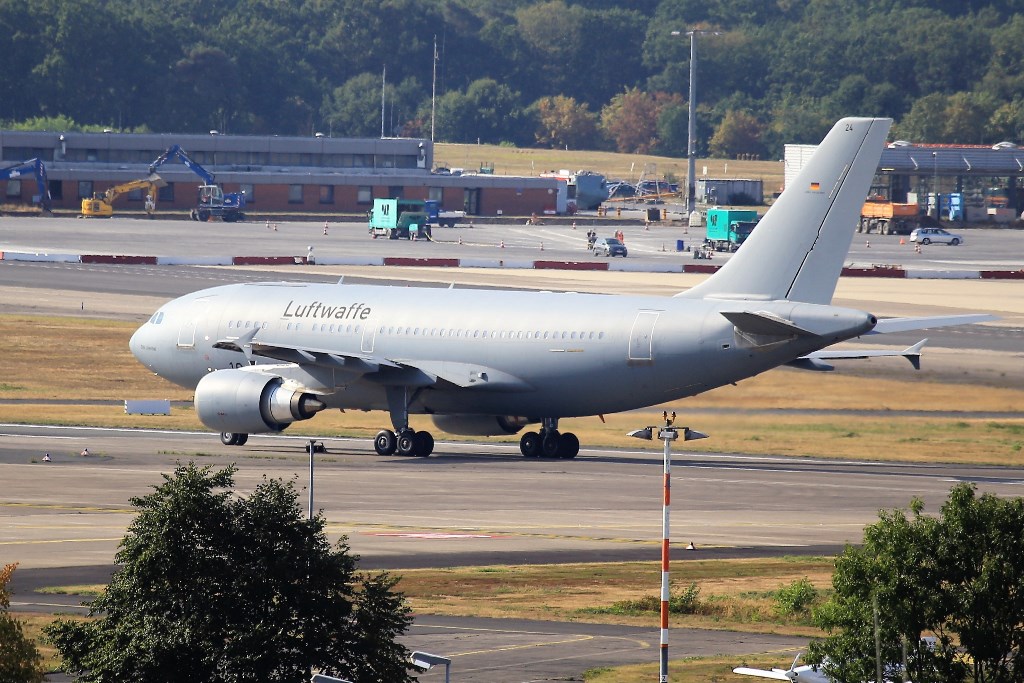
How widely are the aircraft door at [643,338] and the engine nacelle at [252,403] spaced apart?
1075 cm

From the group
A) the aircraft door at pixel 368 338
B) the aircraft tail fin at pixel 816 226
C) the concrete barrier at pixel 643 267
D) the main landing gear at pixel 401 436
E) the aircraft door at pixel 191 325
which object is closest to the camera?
the aircraft tail fin at pixel 816 226

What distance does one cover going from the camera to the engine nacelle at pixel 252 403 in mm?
57375

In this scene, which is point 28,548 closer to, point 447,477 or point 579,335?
point 447,477

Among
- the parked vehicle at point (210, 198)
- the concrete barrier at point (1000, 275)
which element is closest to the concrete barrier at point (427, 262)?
the concrete barrier at point (1000, 275)

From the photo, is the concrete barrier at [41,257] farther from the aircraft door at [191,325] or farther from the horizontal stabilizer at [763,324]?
the horizontal stabilizer at [763,324]

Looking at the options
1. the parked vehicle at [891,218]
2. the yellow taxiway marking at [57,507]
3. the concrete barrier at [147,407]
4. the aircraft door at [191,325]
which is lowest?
the yellow taxiway marking at [57,507]

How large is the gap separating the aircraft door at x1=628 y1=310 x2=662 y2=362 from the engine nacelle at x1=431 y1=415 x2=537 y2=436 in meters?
5.92

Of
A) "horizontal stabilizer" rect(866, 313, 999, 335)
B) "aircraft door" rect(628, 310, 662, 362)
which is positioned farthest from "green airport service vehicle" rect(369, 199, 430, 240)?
"aircraft door" rect(628, 310, 662, 362)

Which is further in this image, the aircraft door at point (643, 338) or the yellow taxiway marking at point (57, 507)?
the aircraft door at point (643, 338)

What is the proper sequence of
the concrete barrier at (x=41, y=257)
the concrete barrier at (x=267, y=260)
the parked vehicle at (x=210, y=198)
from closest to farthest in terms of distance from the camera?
the concrete barrier at (x=267, y=260)
the concrete barrier at (x=41, y=257)
the parked vehicle at (x=210, y=198)

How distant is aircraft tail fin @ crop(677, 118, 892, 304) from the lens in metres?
52.3

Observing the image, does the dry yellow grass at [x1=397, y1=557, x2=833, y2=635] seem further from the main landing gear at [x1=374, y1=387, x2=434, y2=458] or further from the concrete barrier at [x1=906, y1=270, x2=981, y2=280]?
the concrete barrier at [x1=906, y1=270, x2=981, y2=280]

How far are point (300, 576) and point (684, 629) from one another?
41.5 ft

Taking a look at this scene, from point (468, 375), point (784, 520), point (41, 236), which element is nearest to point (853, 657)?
point (784, 520)
